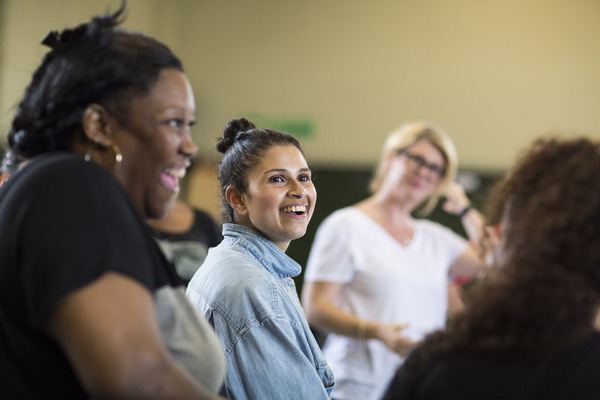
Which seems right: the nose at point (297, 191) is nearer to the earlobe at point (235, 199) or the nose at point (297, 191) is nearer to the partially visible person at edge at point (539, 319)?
the earlobe at point (235, 199)

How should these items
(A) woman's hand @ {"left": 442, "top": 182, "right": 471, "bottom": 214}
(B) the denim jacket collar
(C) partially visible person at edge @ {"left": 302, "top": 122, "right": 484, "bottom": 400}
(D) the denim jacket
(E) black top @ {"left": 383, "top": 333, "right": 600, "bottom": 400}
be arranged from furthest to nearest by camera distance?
(A) woman's hand @ {"left": 442, "top": 182, "right": 471, "bottom": 214}
(C) partially visible person at edge @ {"left": 302, "top": 122, "right": 484, "bottom": 400}
(B) the denim jacket collar
(D) the denim jacket
(E) black top @ {"left": 383, "top": 333, "right": 600, "bottom": 400}

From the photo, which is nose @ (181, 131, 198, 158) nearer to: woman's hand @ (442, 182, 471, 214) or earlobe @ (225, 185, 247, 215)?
earlobe @ (225, 185, 247, 215)

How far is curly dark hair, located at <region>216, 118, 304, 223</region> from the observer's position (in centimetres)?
190

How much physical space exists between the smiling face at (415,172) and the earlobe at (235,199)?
121 centimetres

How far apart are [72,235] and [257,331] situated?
2.24 feet

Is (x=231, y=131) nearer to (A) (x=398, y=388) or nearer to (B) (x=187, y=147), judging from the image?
(B) (x=187, y=147)

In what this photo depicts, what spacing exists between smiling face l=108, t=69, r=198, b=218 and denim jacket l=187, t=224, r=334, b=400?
47cm

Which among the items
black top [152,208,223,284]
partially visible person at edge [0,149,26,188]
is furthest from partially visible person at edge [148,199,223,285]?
partially visible person at edge [0,149,26,188]

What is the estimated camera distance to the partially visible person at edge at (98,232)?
929 mm

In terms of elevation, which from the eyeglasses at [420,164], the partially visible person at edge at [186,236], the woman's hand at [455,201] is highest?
the eyeglasses at [420,164]

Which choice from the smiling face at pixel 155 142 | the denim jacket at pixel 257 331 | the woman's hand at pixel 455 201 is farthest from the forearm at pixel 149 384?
the woman's hand at pixel 455 201

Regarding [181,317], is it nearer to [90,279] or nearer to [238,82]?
[90,279]

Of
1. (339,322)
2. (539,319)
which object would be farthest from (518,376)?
(339,322)

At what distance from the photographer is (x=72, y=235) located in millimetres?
958
